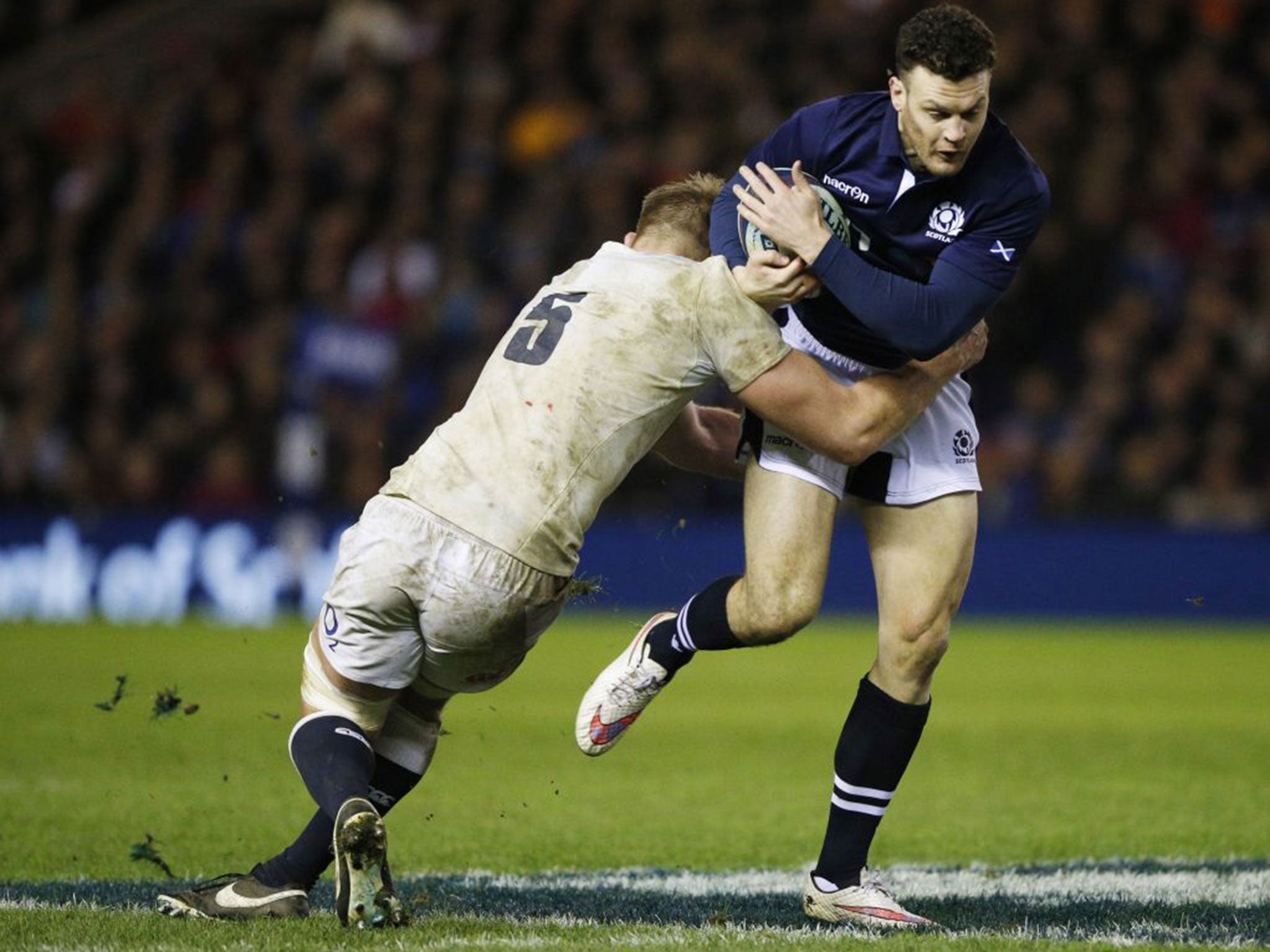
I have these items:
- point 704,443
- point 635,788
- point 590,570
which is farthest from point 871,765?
point 590,570

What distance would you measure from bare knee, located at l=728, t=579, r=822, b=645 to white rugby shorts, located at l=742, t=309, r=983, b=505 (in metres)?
0.28

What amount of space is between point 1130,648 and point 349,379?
231 inches

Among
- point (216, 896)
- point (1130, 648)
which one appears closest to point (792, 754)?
point (216, 896)

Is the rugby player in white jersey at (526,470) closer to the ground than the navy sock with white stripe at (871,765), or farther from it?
farther from it

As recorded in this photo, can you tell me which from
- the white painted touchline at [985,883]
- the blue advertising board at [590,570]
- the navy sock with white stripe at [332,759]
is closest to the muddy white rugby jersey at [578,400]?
the navy sock with white stripe at [332,759]

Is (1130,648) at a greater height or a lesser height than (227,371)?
lesser

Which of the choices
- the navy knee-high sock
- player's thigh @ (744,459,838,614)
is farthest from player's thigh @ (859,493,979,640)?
the navy knee-high sock

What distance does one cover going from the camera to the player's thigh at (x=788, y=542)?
4.79 meters

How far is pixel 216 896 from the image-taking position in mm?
4520

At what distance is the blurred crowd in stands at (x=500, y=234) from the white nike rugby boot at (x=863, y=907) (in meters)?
8.97

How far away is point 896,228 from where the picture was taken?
4.87m

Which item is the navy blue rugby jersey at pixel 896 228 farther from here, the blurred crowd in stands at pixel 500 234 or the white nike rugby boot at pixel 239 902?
the blurred crowd in stands at pixel 500 234

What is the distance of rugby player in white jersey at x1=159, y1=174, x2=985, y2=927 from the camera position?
4.23 m

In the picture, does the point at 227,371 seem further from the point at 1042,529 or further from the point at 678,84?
the point at 1042,529
